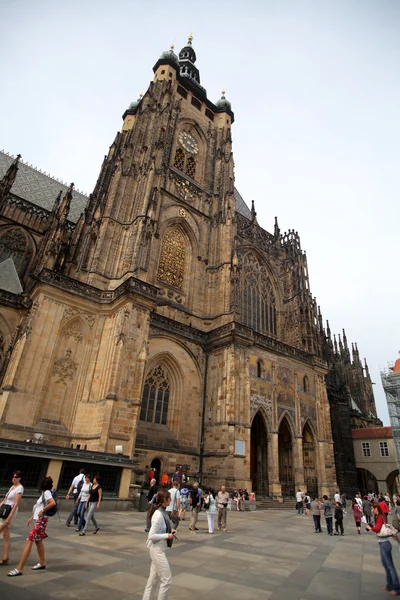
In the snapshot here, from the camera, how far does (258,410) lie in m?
22.8

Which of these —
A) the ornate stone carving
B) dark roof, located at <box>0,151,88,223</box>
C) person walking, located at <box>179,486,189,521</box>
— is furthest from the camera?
dark roof, located at <box>0,151,88,223</box>

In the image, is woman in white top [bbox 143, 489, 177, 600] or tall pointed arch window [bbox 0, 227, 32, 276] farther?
tall pointed arch window [bbox 0, 227, 32, 276]

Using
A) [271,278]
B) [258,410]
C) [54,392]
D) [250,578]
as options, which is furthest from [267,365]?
[250,578]

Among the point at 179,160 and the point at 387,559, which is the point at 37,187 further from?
the point at 387,559

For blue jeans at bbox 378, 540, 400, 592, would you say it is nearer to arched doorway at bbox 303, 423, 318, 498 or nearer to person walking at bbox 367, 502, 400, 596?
person walking at bbox 367, 502, 400, 596

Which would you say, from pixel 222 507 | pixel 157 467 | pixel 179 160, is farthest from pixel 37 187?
pixel 222 507

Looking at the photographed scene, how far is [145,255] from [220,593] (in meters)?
18.0

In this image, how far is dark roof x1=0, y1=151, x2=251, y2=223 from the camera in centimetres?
3219

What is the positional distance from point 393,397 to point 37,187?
133 feet

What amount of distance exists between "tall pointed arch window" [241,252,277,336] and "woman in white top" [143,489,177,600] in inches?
974

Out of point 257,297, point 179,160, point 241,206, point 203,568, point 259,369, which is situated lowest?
point 203,568

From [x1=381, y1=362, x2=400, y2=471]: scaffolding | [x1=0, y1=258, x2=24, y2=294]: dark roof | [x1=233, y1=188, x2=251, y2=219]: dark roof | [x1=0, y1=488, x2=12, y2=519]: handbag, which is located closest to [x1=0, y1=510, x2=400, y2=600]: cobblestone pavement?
[x1=0, y1=488, x2=12, y2=519]: handbag

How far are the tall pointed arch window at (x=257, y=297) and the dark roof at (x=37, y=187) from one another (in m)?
16.6

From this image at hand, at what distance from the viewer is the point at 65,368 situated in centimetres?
1761
